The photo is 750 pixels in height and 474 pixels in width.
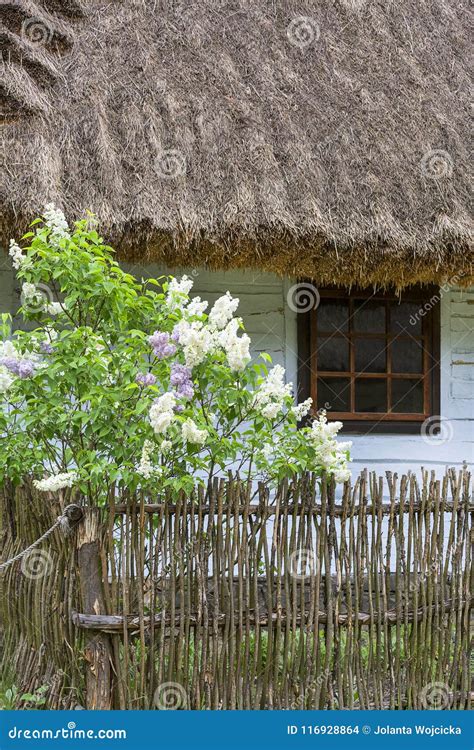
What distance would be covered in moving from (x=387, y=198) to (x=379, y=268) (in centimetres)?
44

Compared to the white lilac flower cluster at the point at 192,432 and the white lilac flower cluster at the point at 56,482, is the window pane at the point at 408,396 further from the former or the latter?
the white lilac flower cluster at the point at 56,482

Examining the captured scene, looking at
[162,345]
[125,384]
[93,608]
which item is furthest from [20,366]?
[93,608]

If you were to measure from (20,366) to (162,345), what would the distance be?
515 mm

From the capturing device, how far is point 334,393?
4.89 metres

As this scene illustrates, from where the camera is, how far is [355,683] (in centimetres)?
305

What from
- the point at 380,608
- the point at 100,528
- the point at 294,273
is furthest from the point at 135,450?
the point at 294,273

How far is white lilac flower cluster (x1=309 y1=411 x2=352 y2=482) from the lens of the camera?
111 inches

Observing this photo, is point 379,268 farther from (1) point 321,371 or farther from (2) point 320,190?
(1) point 321,371

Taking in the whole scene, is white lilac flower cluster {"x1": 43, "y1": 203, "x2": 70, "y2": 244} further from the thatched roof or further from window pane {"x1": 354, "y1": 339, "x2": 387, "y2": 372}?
window pane {"x1": 354, "y1": 339, "x2": 387, "y2": 372}

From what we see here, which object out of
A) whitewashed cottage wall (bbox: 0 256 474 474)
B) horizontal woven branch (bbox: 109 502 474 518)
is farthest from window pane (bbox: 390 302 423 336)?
horizontal woven branch (bbox: 109 502 474 518)

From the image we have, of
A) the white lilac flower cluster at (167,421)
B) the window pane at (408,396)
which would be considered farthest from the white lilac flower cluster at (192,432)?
the window pane at (408,396)

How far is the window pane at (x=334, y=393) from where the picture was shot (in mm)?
4859

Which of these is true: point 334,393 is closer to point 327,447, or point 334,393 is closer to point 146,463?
point 327,447

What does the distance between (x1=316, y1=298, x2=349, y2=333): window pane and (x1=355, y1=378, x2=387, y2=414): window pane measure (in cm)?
38
